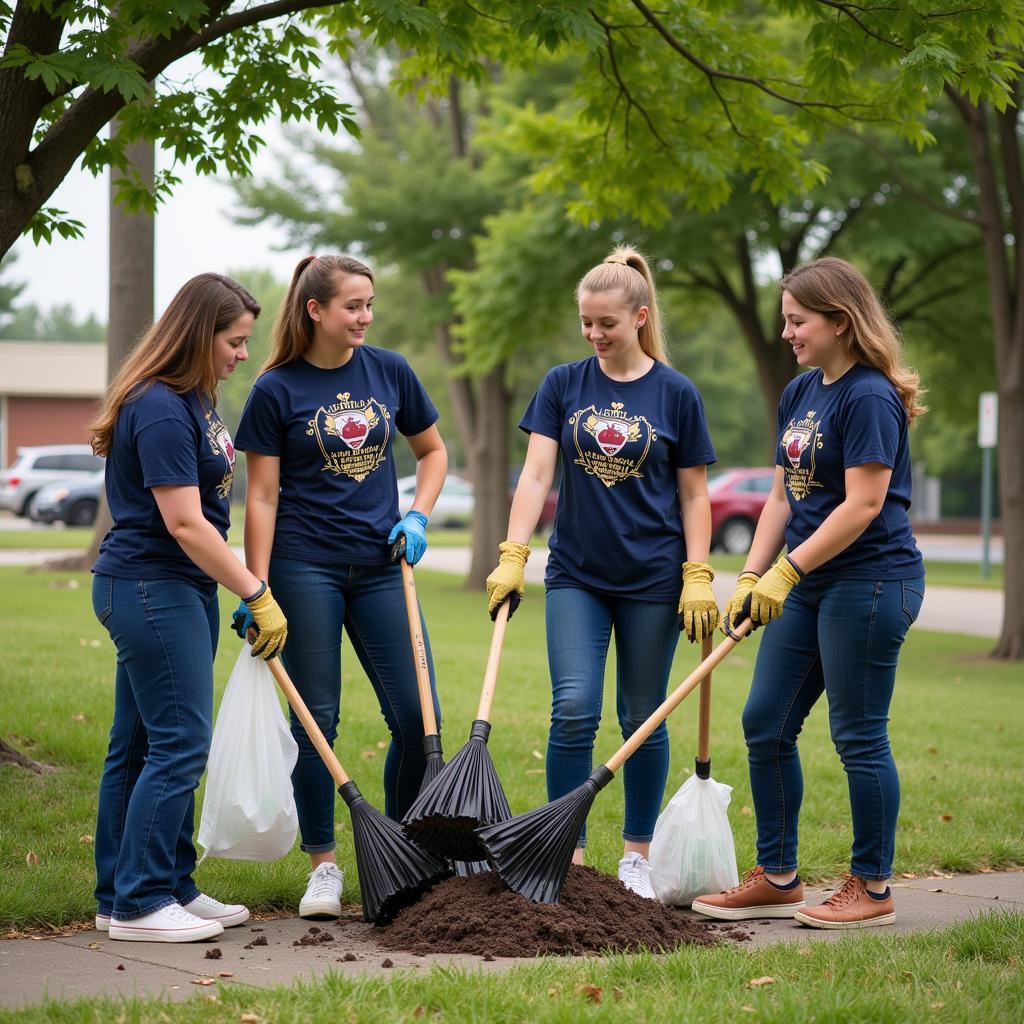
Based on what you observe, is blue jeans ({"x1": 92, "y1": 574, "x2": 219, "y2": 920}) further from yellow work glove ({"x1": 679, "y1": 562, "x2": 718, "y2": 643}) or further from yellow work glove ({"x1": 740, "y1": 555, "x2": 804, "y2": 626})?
yellow work glove ({"x1": 740, "y1": 555, "x2": 804, "y2": 626})

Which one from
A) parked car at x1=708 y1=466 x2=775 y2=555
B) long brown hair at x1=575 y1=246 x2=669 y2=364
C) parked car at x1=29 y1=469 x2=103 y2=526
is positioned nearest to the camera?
long brown hair at x1=575 y1=246 x2=669 y2=364

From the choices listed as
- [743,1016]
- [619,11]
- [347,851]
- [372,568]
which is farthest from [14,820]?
[619,11]

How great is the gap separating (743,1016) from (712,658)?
1.32m

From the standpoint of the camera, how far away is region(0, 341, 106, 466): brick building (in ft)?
139

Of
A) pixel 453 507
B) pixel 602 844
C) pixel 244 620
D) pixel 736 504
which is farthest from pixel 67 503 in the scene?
pixel 244 620

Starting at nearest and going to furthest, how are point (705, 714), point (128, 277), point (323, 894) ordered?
point (323, 894) < point (705, 714) < point (128, 277)

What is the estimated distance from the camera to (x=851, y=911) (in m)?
4.35

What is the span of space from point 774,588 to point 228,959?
1.97 metres

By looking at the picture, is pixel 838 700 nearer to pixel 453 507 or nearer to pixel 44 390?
pixel 453 507

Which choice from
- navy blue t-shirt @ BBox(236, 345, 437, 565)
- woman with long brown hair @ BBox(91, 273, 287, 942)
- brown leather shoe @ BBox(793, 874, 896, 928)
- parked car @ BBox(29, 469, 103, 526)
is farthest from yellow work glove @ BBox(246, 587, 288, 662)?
parked car @ BBox(29, 469, 103, 526)

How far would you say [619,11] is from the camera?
6.82 metres

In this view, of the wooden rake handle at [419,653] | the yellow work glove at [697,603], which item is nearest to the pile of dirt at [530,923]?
the wooden rake handle at [419,653]

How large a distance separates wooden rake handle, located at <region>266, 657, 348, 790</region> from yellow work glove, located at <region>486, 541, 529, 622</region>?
0.67m

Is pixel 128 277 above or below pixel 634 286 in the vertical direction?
above
